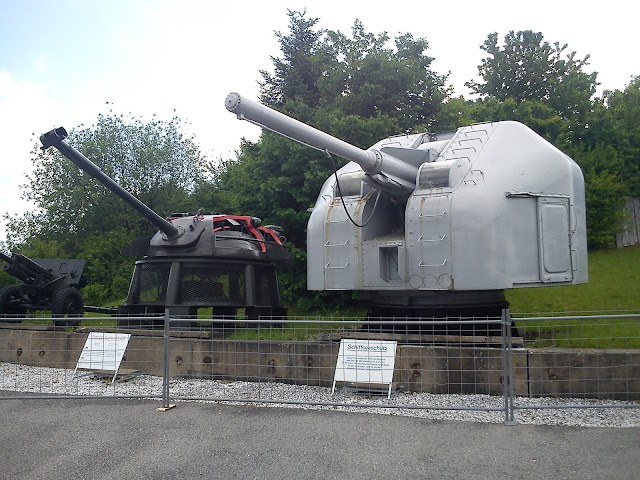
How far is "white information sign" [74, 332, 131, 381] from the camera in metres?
8.37

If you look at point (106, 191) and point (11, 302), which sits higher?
point (106, 191)

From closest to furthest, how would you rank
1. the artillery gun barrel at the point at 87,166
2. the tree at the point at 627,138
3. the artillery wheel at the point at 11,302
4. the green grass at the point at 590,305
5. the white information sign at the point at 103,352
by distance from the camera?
1. the green grass at the point at 590,305
2. the white information sign at the point at 103,352
3. the artillery gun barrel at the point at 87,166
4. the artillery wheel at the point at 11,302
5. the tree at the point at 627,138

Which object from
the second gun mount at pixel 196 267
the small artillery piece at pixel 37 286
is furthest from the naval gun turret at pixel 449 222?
the small artillery piece at pixel 37 286

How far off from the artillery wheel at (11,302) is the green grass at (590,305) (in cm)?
862

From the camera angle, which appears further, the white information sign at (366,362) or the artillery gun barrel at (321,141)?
the white information sign at (366,362)

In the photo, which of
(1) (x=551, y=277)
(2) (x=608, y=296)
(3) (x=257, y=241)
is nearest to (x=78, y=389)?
(3) (x=257, y=241)

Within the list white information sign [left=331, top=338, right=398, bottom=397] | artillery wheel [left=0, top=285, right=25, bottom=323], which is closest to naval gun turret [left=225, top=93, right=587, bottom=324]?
white information sign [left=331, top=338, right=398, bottom=397]

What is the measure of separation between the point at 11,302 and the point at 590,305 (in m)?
10.1

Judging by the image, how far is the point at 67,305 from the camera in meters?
11.1

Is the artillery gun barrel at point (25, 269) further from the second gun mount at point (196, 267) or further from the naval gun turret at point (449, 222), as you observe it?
the naval gun turret at point (449, 222)

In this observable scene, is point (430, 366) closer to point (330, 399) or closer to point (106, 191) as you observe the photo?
point (330, 399)

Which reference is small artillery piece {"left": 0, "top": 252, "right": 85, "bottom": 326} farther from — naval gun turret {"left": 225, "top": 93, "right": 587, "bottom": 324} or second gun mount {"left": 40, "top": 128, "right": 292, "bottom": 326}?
naval gun turret {"left": 225, "top": 93, "right": 587, "bottom": 324}

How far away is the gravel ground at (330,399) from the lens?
20.3 feet

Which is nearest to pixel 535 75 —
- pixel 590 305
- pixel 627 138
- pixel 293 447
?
pixel 627 138
